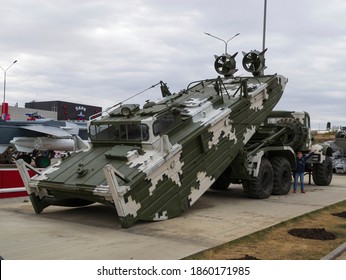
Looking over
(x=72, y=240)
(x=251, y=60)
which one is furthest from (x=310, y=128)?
(x=72, y=240)

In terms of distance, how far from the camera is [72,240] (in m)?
7.18

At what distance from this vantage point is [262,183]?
11922 mm

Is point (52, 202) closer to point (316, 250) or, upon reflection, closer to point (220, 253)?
point (220, 253)

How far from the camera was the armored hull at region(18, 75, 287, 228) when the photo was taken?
8.08 m

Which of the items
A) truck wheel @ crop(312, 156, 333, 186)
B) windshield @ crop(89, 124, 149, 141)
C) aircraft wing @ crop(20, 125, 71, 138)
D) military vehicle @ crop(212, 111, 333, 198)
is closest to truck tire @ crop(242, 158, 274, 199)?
military vehicle @ crop(212, 111, 333, 198)

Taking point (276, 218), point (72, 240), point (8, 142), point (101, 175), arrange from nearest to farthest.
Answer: point (72, 240) < point (101, 175) < point (276, 218) < point (8, 142)

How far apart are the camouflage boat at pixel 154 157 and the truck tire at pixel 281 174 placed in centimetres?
168

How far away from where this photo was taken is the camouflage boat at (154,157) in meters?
8.09

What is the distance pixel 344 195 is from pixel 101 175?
27.9 feet

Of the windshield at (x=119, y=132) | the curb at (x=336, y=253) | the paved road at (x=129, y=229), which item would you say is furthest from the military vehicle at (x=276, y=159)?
the curb at (x=336, y=253)

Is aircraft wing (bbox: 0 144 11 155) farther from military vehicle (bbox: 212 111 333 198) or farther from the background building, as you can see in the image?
the background building

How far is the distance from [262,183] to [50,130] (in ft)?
50.1

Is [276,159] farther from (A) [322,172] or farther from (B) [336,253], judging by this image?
(B) [336,253]

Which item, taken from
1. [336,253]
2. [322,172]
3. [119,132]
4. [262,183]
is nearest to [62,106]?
[322,172]
